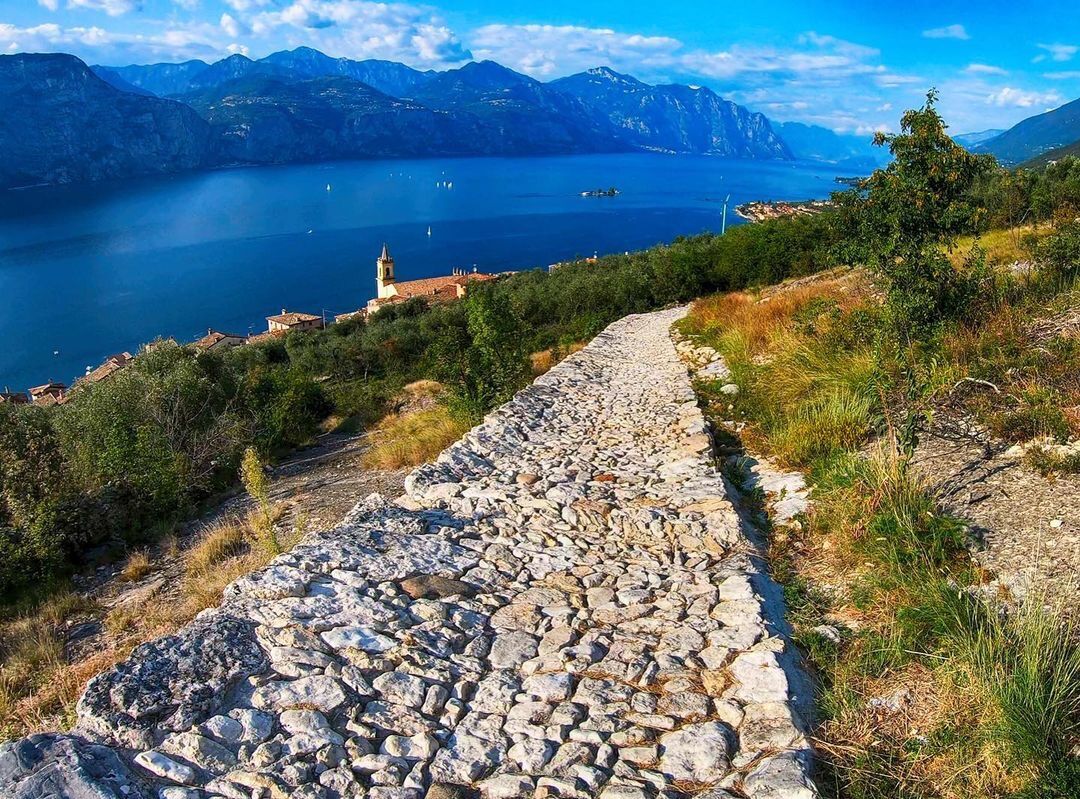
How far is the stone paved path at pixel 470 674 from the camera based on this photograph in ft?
9.09

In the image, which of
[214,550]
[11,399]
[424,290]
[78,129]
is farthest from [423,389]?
[78,129]

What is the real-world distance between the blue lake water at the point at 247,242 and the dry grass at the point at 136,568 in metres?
48.7

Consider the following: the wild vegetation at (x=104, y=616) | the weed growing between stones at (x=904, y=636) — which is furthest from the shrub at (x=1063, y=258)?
the wild vegetation at (x=104, y=616)

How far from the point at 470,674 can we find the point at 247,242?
97.1 m

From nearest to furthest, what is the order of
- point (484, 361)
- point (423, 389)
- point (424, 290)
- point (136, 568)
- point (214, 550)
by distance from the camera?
1. point (214, 550)
2. point (136, 568)
3. point (484, 361)
4. point (423, 389)
5. point (424, 290)

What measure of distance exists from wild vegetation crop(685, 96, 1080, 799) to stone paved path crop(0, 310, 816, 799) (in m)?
0.41

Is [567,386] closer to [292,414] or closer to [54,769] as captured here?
[292,414]

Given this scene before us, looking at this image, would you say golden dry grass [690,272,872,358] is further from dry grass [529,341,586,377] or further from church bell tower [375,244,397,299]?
church bell tower [375,244,397,299]

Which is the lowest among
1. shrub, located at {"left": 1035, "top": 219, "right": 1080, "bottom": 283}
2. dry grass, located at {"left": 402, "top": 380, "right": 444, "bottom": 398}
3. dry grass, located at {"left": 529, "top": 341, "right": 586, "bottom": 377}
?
dry grass, located at {"left": 402, "top": 380, "right": 444, "bottom": 398}

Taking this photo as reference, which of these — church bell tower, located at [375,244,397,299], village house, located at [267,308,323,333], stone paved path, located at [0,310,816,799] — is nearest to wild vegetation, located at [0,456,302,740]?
stone paved path, located at [0,310,816,799]

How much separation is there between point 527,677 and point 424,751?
2.47 feet

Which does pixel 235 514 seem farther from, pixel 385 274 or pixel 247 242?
pixel 247 242

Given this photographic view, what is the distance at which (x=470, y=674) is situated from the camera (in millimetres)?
3574

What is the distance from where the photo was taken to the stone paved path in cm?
277
